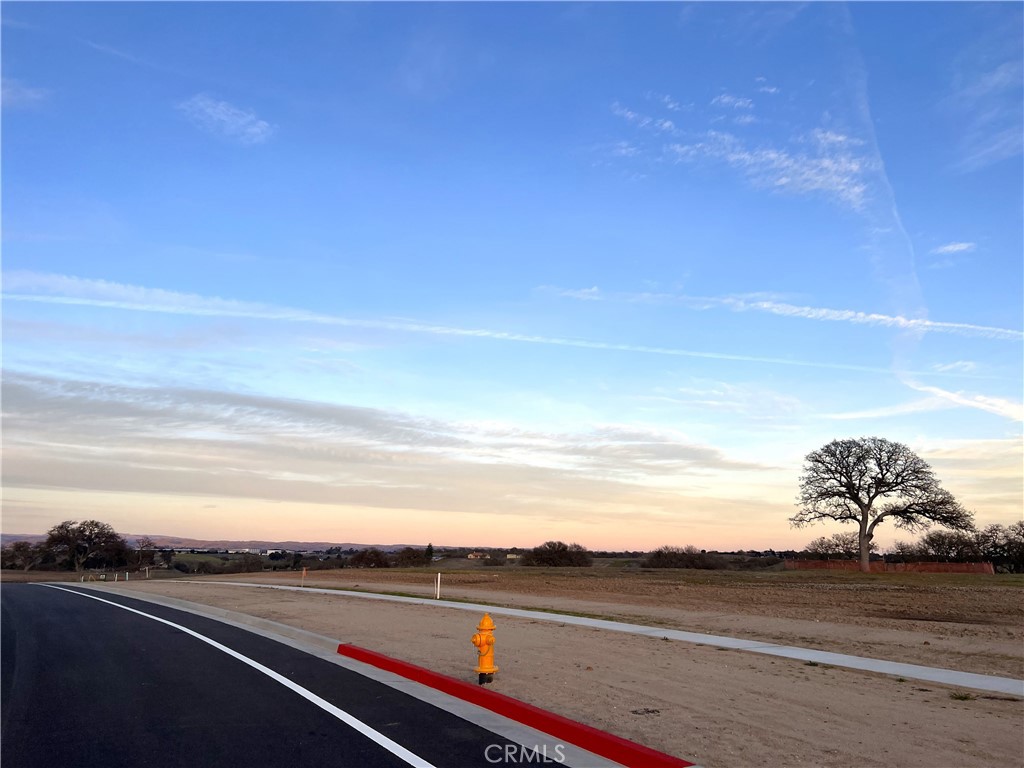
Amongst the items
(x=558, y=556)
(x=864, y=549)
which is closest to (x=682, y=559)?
(x=558, y=556)

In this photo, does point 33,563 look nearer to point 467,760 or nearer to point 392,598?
point 392,598

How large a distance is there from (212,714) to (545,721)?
3661mm

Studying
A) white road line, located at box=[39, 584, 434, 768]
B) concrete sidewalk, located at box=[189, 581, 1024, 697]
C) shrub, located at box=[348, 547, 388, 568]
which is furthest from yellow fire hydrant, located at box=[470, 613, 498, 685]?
shrub, located at box=[348, 547, 388, 568]

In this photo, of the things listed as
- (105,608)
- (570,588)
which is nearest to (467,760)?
(105,608)

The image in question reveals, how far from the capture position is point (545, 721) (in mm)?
7914

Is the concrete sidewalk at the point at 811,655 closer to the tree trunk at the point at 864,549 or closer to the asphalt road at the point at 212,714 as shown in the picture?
the asphalt road at the point at 212,714

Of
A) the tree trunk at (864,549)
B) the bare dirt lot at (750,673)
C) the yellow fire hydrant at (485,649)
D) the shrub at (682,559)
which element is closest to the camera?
the bare dirt lot at (750,673)

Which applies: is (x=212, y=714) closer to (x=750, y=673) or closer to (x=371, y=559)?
(x=750, y=673)

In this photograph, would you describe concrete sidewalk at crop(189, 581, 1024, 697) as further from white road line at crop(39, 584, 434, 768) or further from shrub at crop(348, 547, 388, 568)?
shrub at crop(348, 547, 388, 568)

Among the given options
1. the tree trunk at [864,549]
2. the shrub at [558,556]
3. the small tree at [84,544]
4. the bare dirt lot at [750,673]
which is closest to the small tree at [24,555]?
the small tree at [84,544]

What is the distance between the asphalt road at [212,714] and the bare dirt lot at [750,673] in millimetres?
1529

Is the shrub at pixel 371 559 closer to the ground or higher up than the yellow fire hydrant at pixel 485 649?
closer to the ground

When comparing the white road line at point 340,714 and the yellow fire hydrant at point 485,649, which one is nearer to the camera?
the white road line at point 340,714

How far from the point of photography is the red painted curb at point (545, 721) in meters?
6.62
